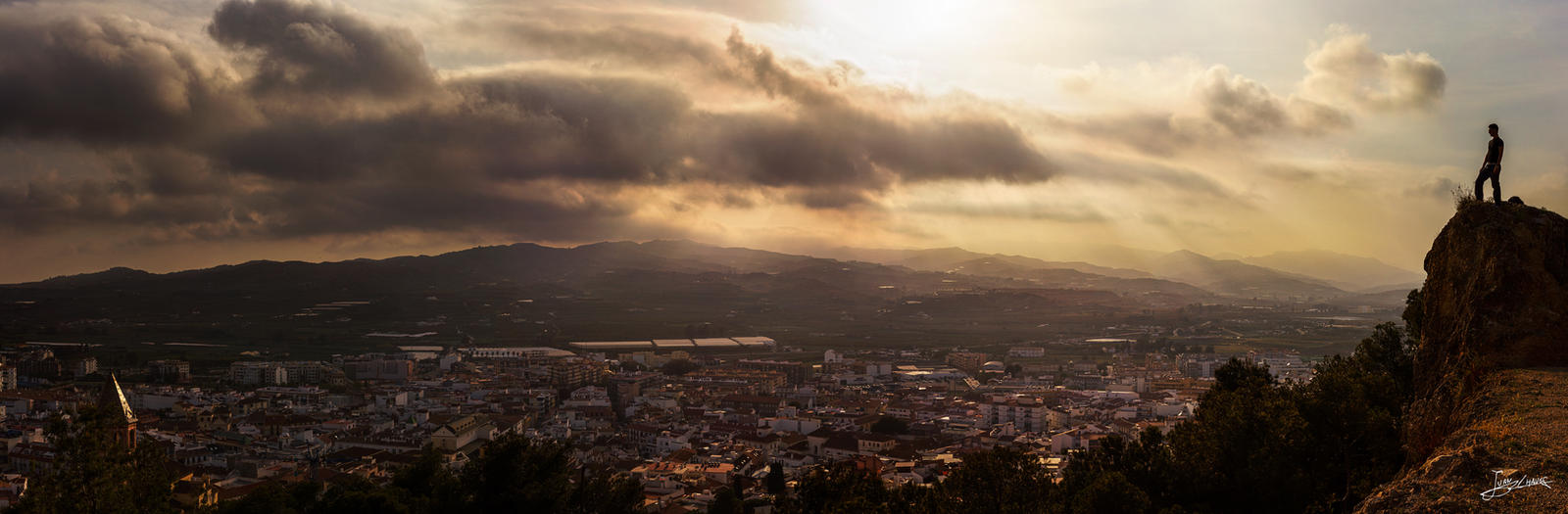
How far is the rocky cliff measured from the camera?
657 centimetres

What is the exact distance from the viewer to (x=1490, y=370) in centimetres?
852

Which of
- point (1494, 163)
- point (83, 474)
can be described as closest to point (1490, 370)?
point (1494, 163)

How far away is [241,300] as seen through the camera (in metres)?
114

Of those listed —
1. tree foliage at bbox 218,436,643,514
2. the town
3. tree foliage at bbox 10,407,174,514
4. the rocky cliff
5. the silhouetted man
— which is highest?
the silhouetted man

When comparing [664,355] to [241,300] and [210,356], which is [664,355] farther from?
[241,300]

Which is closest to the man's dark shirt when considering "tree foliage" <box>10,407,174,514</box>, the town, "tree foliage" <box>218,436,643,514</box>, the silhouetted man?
the silhouetted man

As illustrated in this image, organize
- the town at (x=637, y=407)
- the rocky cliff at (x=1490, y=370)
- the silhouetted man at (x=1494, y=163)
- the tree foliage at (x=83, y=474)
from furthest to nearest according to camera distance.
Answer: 1. the town at (x=637, y=407)
2. the tree foliage at (x=83, y=474)
3. the silhouetted man at (x=1494, y=163)
4. the rocky cliff at (x=1490, y=370)

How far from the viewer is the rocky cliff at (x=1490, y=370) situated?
657 cm

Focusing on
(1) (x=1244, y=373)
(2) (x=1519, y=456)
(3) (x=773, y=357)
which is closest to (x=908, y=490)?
(2) (x=1519, y=456)

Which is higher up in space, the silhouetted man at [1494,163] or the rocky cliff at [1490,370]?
the silhouetted man at [1494,163]

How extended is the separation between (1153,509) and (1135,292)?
17341 cm

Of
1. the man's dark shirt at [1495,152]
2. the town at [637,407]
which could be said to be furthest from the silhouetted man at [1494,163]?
the town at [637,407]

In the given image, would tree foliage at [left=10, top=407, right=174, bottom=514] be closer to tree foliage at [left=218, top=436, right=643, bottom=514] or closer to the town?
the town

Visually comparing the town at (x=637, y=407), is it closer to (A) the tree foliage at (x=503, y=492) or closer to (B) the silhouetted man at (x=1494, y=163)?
(A) the tree foliage at (x=503, y=492)
